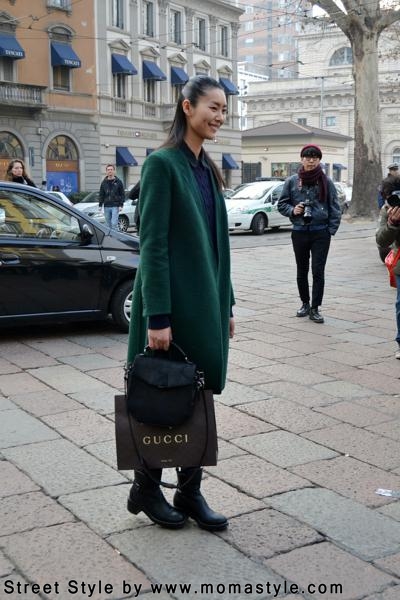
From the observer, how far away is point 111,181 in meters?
18.2

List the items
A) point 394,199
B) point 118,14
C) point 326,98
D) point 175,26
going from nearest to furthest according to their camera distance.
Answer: point 394,199, point 118,14, point 175,26, point 326,98

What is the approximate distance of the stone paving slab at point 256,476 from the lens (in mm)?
3771

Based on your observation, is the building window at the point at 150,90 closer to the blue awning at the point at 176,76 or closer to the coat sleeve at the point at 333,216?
the blue awning at the point at 176,76

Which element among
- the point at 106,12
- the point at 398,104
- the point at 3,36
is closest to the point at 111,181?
the point at 3,36

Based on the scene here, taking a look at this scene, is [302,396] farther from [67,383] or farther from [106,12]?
[106,12]

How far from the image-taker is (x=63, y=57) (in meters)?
35.7

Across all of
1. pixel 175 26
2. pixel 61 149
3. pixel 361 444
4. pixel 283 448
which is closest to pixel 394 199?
pixel 361 444

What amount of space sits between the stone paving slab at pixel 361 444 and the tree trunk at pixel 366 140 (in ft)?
72.1

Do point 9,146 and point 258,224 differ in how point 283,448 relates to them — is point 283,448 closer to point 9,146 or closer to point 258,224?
point 258,224

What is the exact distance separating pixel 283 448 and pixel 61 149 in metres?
34.2

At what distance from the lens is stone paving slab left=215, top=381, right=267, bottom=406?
5.34 metres

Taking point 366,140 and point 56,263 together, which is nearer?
point 56,263

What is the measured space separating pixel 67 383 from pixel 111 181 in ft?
42.5


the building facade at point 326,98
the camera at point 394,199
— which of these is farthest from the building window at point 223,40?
the camera at point 394,199
